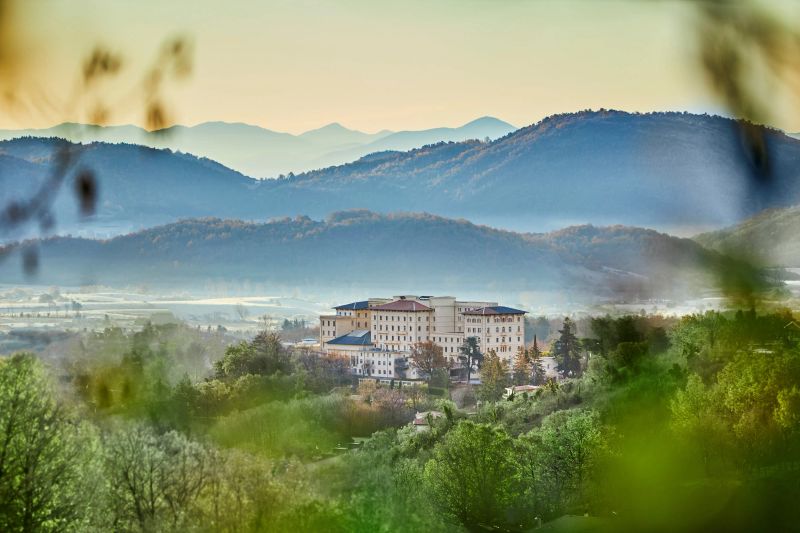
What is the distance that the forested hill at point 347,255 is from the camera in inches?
1615

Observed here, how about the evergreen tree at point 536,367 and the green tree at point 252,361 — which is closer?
the green tree at point 252,361

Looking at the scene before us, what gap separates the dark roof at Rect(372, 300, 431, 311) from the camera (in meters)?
40.0

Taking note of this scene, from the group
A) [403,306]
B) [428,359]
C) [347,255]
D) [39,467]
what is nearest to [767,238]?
[39,467]

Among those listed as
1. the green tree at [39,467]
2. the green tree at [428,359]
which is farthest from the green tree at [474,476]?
the green tree at [428,359]

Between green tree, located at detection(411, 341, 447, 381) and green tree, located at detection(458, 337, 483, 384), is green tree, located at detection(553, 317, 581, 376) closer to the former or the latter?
green tree, located at detection(411, 341, 447, 381)

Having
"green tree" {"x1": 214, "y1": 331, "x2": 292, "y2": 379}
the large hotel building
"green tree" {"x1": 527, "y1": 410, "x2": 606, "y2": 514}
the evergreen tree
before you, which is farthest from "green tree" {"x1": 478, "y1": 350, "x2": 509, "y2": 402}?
"green tree" {"x1": 527, "y1": 410, "x2": 606, "y2": 514}

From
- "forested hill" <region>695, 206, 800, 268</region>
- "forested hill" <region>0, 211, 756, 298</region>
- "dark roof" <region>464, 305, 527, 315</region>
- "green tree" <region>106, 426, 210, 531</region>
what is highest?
"forested hill" <region>0, 211, 756, 298</region>

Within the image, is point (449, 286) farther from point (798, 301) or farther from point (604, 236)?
point (798, 301)

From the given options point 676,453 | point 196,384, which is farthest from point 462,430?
point 196,384

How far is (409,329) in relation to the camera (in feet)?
130

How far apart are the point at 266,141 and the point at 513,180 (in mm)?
16413

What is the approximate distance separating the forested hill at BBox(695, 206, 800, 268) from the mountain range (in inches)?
683

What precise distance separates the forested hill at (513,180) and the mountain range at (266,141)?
105 cm

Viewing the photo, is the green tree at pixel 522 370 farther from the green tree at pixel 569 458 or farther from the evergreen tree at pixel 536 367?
the green tree at pixel 569 458
